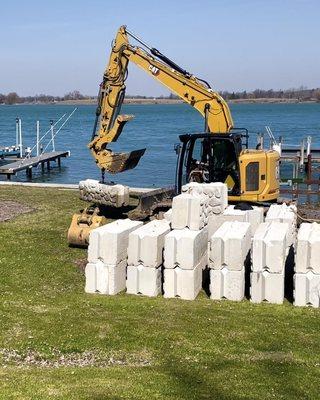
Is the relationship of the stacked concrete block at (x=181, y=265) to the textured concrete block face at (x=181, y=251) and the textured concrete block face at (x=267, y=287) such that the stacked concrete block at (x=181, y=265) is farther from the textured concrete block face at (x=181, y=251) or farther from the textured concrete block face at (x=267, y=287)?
the textured concrete block face at (x=267, y=287)

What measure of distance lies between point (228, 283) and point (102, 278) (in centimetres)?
230

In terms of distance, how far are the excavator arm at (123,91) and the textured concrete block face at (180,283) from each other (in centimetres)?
736

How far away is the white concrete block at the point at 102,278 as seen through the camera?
470 inches

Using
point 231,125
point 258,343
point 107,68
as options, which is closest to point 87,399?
point 258,343

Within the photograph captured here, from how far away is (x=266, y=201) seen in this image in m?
16.7

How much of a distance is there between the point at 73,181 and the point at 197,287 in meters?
29.5

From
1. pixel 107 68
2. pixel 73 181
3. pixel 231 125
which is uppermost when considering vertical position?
pixel 107 68

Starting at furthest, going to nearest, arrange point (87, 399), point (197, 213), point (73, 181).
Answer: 1. point (73, 181)
2. point (197, 213)
3. point (87, 399)

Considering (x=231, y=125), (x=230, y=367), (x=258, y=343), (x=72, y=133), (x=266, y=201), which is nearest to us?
(x=230, y=367)

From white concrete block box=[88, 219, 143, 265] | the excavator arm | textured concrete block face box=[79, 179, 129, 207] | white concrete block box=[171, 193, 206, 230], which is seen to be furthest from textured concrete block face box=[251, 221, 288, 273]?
textured concrete block face box=[79, 179, 129, 207]

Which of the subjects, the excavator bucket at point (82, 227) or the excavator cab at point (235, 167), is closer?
the excavator bucket at point (82, 227)

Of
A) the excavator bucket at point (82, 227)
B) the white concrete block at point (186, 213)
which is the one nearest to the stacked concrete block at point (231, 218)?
the white concrete block at point (186, 213)

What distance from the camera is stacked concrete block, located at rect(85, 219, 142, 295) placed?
11898 millimetres

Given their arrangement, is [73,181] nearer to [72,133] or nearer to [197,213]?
[197,213]
